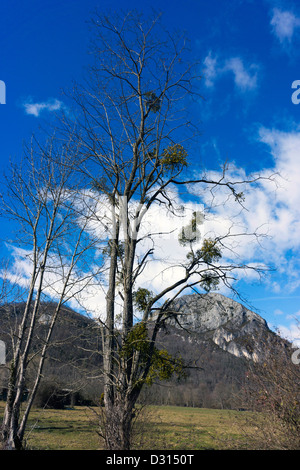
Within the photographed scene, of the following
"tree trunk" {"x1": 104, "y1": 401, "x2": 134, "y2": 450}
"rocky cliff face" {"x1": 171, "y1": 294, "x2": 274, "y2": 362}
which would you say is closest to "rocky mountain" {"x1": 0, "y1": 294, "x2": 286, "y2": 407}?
"rocky cliff face" {"x1": 171, "y1": 294, "x2": 274, "y2": 362}

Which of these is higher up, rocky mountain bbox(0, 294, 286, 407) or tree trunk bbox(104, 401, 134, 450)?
rocky mountain bbox(0, 294, 286, 407)

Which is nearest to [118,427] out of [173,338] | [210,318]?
[173,338]

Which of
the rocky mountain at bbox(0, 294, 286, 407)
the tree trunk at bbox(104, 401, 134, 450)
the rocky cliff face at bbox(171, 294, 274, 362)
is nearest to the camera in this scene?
the tree trunk at bbox(104, 401, 134, 450)

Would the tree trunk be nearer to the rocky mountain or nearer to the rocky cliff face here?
the rocky mountain

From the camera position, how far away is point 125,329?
24.0 feet

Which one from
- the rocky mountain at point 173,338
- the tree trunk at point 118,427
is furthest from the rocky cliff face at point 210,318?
the tree trunk at point 118,427

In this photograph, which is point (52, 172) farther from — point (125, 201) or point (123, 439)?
point (123, 439)

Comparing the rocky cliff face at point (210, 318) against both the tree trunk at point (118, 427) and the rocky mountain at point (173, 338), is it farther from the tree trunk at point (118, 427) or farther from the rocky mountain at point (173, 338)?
the tree trunk at point (118, 427)

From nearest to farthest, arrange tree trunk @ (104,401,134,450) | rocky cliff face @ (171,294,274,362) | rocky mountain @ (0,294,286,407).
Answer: tree trunk @ (104,401,134,450) < rocky mountain @ (0,294,286,407) < rocky cliff face @ (171,294,274,362)

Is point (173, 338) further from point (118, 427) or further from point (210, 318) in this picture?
point (118, 427)

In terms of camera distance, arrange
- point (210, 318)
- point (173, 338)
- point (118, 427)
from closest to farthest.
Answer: point (118, 427), point (173, 338), point (210, 318)

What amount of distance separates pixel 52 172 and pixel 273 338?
31.1 ft

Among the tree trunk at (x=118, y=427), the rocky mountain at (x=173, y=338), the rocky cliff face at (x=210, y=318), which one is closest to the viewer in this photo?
the tree trunk at (x=118, y=427)

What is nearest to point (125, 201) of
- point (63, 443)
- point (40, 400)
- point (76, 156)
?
point (76, 156)
